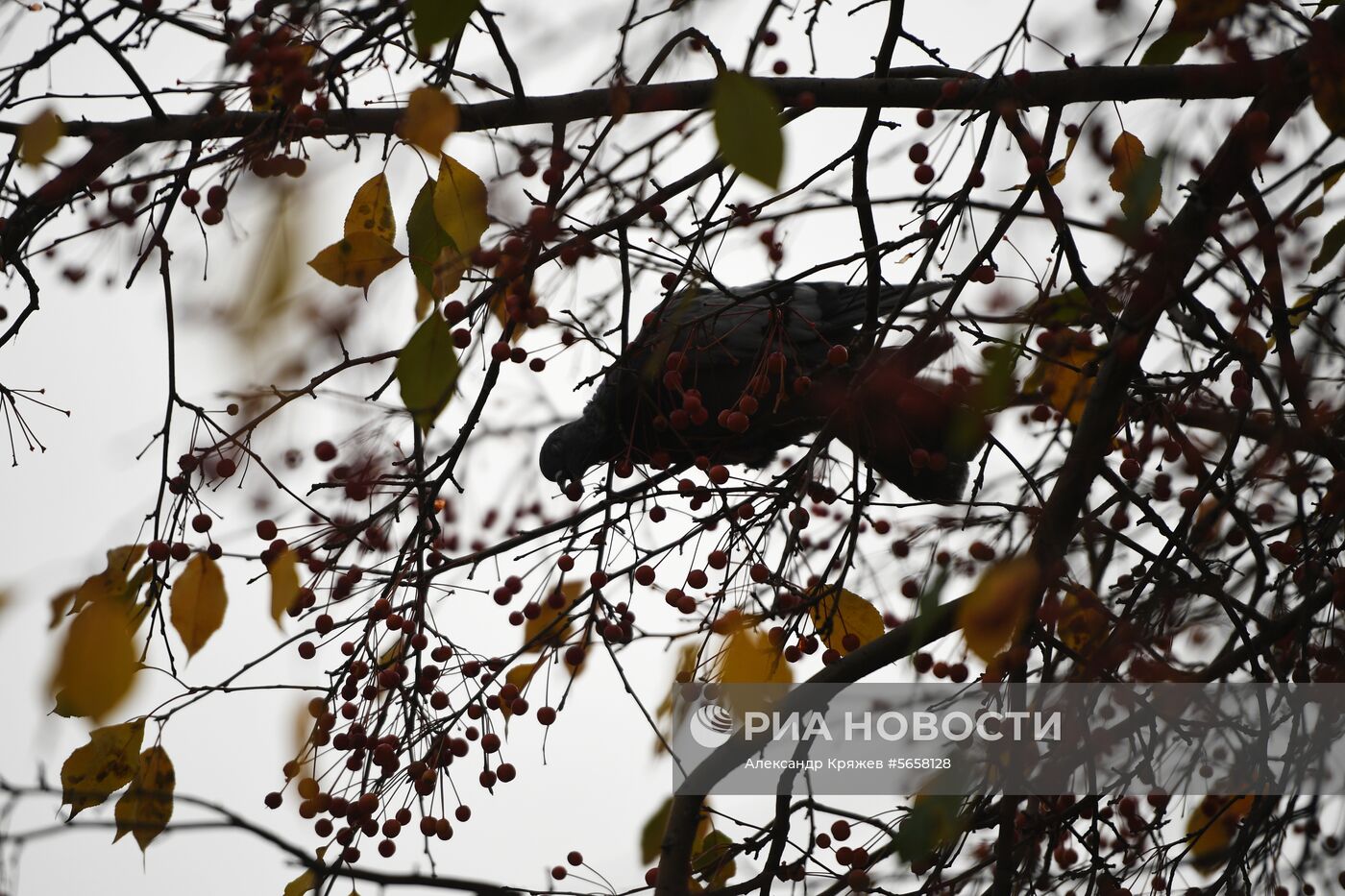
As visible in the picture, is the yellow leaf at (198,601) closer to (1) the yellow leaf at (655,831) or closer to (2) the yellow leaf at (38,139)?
(2) the yellow leaf at (38,139)

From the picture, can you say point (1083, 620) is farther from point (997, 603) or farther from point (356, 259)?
point (356, 259)

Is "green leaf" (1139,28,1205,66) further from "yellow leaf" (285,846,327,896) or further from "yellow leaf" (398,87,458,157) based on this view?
"yellow leaf" (285,846,327,896)

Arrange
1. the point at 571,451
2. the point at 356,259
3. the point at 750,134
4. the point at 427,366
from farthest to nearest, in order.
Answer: the point at 571,451 < the point at 356,259 < the point at 427,366 < the point at 750,134

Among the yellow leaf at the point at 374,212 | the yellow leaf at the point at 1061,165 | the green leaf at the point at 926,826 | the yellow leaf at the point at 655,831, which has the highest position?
the yellow leaf at the point at 1061,165

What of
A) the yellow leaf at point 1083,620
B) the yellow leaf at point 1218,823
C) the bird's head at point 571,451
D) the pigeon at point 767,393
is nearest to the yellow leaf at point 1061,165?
the pigeon at point 767,393

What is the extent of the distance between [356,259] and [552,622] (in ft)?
2.52

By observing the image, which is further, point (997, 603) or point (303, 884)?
point (303, 884)

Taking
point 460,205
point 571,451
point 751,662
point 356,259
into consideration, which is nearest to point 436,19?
point 460,205

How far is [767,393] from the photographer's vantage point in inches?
Answer: 110

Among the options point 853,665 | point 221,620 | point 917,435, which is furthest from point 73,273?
point 917,435

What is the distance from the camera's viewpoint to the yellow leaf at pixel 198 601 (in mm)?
1747

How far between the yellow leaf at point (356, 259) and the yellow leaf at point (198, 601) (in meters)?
0.54

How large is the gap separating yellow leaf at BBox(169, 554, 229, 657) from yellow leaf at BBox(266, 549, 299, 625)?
0.29ft

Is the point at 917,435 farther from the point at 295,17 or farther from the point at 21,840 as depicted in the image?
the point at 21,840
